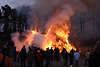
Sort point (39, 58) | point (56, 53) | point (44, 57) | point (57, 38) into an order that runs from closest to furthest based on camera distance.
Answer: point (39, 58), point (44, 57), point (56, 53), point (57, 38)

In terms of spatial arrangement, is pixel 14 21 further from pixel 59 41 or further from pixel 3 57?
pixel 3 57

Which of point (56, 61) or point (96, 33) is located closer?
point (56, 61)

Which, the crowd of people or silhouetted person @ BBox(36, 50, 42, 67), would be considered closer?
the crowd of people

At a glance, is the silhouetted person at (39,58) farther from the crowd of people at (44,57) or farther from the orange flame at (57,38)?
the orange flame at (57,38)

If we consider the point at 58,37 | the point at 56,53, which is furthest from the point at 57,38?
the point at 56,53

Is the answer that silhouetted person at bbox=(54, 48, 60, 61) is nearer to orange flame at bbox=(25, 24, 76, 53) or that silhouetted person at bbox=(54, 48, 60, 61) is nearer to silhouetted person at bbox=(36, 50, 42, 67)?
silhouetted person at bbox=(36, 50, 42, 67)

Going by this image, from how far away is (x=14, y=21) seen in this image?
19906 millimetres

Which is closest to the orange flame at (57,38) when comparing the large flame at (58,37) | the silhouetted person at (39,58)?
the large flame at (58,37)

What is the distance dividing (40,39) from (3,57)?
11.8 metres

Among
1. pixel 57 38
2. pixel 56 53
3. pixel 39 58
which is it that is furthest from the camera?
pixel 57 38

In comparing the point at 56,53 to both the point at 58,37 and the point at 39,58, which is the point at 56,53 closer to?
the point at 39,58

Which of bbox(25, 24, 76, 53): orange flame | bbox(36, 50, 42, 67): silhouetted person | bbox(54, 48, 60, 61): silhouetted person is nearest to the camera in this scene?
bbox(36, 50, 42, 67): silhouetted person

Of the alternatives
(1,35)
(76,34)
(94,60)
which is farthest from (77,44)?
(94,60)

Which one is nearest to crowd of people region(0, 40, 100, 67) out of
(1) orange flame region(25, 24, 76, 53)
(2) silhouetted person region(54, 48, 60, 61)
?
(2) silhouetted person region(54, 48, 60, 61)
